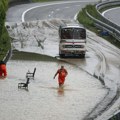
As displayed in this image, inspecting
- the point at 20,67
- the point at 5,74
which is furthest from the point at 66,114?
the point at 20,67

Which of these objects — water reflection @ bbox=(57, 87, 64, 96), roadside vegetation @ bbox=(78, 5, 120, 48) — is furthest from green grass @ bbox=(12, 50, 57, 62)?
water reflection @ bbox=(57, 87, 64, 96)

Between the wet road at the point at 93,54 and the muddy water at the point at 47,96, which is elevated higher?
the muddy water at the point at 47,96

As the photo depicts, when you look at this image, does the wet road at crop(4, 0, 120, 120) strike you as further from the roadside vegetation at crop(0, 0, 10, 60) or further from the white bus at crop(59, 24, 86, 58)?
the roadside vegetation at crop(0, 0, 10, 60)

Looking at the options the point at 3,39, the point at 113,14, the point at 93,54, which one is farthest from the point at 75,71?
the point at 113,14

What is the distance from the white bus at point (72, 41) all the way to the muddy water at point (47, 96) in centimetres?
442

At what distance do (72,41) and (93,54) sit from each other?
2.47 m

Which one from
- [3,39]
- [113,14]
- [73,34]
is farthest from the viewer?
[113,14]

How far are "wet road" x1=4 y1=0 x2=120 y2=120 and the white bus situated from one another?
776 mm

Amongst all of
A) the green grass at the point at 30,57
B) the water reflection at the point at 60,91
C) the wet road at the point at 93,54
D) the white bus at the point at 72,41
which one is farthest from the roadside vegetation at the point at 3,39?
the water reflection at the point at 60,91

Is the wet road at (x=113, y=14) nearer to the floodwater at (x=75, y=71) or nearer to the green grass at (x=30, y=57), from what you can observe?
the floodwater at (x=75, y=71)

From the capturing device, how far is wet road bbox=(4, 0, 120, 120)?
99.6ft

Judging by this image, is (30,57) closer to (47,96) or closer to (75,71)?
(75,71)

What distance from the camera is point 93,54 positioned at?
152 feet

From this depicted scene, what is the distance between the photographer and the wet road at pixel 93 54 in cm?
3037
